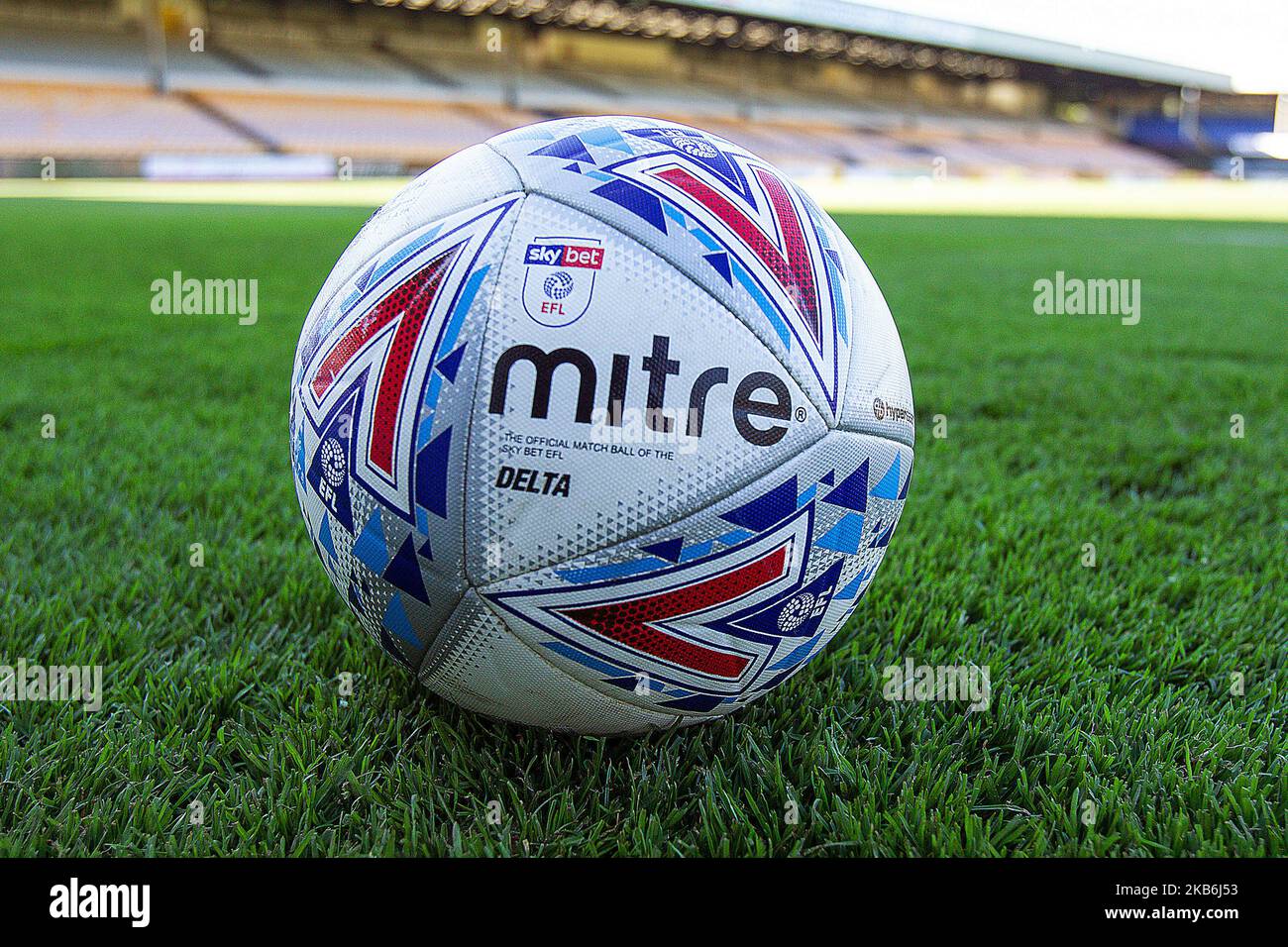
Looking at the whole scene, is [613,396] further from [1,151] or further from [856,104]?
[856,104]

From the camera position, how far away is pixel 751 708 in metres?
2.08

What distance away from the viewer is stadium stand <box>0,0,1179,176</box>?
102ft

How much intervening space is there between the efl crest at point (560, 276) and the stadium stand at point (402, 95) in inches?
1214

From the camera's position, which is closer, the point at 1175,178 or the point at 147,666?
the point at 147,666

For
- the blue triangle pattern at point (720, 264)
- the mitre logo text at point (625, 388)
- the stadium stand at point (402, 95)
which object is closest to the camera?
the mitre logo text at point (625, 388)

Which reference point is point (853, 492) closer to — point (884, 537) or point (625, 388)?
point (884, 537)

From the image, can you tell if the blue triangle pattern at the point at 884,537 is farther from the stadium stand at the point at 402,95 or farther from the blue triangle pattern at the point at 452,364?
the stadium stand at the point at 402,95

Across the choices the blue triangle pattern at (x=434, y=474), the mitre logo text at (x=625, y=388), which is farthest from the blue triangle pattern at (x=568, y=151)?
the blue triangle pattern at (x=434, y=474)

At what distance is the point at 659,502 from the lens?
1.65 m

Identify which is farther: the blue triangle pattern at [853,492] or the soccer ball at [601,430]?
the blue triangle pattern at [853,492]

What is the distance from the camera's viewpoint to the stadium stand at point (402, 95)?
1224 inches

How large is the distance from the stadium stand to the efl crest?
101 ft

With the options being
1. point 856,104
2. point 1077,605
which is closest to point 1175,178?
point 856,104

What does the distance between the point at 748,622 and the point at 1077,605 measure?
4.04ft
